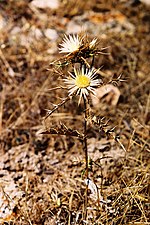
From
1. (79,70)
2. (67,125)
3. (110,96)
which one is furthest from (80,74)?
(110,96)

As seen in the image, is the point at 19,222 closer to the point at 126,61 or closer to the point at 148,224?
the point at 148,224

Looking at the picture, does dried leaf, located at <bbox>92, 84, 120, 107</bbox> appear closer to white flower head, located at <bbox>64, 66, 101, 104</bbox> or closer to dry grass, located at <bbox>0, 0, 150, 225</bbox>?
dry grass, located at <bbox>0, 0, 150, 225</bbox>

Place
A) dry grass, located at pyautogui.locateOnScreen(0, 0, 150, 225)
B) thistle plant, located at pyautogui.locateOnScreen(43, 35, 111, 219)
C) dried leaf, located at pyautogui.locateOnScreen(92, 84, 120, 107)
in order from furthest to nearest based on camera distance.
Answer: dried leaf, located at pyautogui.locateOnScreen(92, 84, 120, 107), dry grass, located at pyautogui.locateOnScreen(0, 0, 150, 225), thistle plant, located at pyautogui.locateOnScreen(43, 35, 111, 219)

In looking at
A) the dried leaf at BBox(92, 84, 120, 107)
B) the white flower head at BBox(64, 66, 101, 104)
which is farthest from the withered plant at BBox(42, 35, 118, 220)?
the dried leaf at BBox(92, 84, 120, 107)

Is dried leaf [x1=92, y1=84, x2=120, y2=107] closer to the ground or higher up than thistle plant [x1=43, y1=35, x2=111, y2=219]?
higher up

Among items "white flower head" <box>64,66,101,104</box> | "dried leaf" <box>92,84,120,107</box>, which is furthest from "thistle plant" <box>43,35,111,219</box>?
"dried leaf" <box>92,84,120,107</box>

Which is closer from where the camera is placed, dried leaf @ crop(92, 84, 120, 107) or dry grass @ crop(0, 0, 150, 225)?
dry grass @ crop(0, 0, 150, 225)

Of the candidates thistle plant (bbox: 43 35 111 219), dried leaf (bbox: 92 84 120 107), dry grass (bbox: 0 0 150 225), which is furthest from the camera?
dried leaf (bbox: 92 84 120 107)

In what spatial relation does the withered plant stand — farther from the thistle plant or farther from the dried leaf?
the dried leaf

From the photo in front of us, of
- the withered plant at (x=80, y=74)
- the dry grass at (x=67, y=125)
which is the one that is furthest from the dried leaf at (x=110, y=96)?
the withered plant at (x=80, y=74)

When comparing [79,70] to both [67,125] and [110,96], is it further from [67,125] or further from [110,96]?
[110,96]
